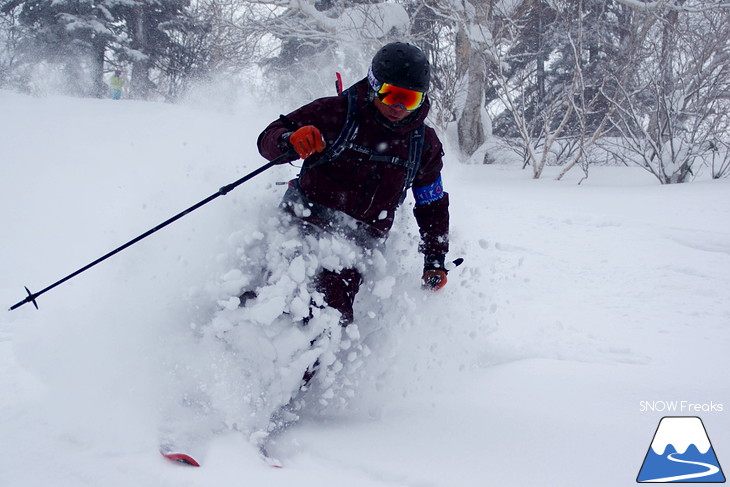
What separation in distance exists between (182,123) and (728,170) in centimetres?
1064

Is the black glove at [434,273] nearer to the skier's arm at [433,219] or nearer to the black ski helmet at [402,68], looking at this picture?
the skier's arm at [433,219]

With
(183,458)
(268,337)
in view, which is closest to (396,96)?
(268,337)

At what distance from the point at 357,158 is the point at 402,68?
453 millimetres

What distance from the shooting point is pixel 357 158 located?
7.79 ft

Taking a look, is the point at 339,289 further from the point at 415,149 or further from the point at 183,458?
the point at 183,458

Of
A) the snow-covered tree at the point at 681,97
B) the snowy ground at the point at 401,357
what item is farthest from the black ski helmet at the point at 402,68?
the snow-covered tree at the point at 681,97

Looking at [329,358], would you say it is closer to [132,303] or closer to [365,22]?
[132,303]

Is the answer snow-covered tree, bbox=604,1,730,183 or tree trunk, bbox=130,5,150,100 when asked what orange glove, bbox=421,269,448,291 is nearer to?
snow-covered tree, bbox=604,1,730,183

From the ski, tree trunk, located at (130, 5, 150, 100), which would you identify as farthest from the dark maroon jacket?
tree trunk, located at (130, 5, 150, 100)

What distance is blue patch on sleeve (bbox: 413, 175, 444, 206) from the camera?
2748mm

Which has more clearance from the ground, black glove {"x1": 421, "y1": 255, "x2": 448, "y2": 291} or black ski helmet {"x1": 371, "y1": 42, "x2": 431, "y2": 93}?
black ski helmet {"x1": 371, "y1": 42, "x2": 431, "y2": 93}

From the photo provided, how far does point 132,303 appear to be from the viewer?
261 cm

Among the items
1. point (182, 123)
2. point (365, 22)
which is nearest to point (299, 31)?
point (365, 22)

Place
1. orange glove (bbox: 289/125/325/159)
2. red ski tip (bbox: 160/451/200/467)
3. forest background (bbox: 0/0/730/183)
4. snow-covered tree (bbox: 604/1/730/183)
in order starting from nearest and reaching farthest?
red ski tip (bbox: 160/451/200/467), orange glove (bbox: 289/125/325/159), snow-covered tree (bbox: 604/1/730/183), forest background (bbox: 0/0/730/183)
